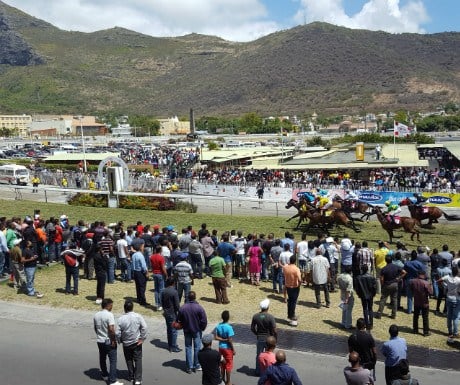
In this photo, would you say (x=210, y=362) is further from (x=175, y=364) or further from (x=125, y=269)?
(x=125, y=269)

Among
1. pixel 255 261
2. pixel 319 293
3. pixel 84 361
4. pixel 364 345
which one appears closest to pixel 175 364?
pixel 84 361

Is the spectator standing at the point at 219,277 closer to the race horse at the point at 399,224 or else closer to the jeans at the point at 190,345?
the jeans at the point at 190,345

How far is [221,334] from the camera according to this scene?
27.3 feet

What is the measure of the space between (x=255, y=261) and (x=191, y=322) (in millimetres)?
5270

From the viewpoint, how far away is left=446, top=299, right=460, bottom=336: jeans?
10594 millimetres

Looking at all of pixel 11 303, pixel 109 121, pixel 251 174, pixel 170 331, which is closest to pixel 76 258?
pixel 11 303

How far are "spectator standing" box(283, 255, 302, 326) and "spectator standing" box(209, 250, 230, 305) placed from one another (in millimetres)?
1589

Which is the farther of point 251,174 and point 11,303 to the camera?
point 251,174

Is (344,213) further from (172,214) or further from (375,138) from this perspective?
(375,138)

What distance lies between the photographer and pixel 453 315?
10.7 m

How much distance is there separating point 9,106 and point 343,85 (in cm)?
11618

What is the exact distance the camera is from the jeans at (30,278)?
42.2 feet

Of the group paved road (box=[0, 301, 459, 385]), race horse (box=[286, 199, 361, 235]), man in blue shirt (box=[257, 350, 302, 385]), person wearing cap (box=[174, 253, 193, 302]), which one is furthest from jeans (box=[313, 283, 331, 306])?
race horse (box=[286, 199, 361, 235])

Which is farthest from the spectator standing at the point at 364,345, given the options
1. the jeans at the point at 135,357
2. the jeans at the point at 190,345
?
the jeans at the point at 135,357
